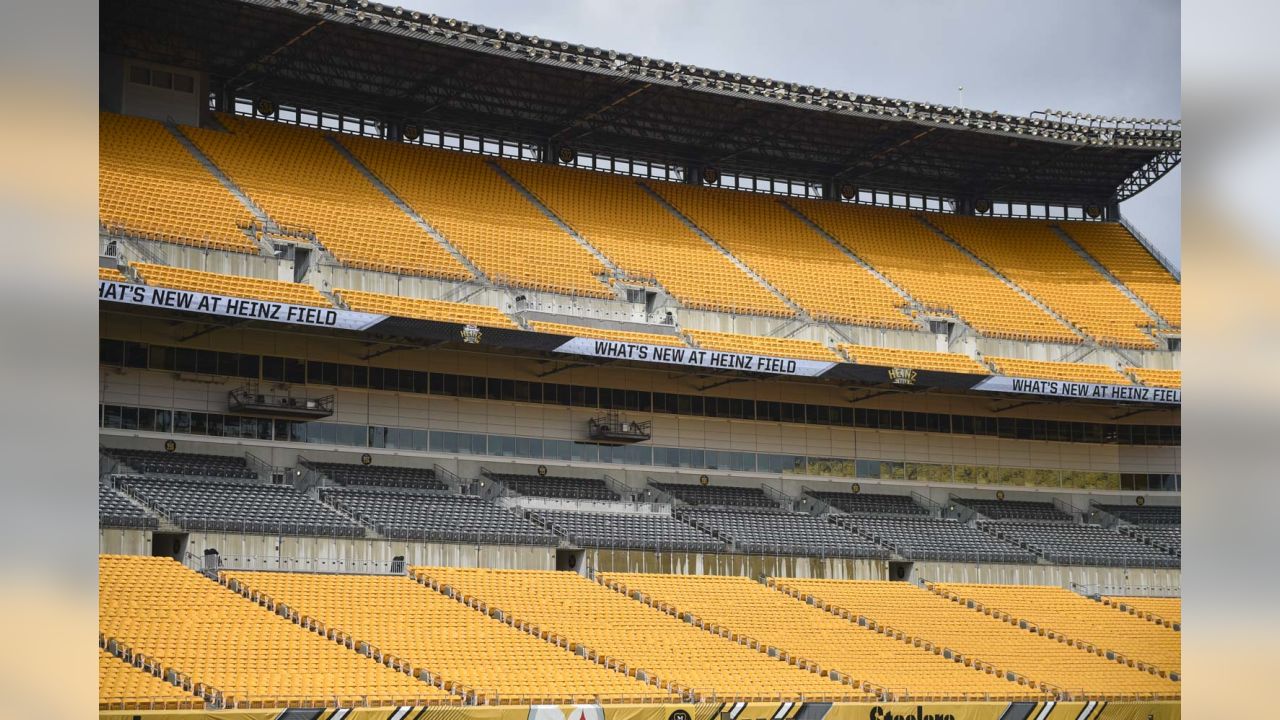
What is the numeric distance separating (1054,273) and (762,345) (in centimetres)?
1323

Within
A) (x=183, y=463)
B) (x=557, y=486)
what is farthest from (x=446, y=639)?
(x=557, y=486)

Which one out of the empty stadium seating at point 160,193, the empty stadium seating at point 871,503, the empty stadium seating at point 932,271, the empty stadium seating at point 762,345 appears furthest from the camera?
the empty stadium seating at point 932,271

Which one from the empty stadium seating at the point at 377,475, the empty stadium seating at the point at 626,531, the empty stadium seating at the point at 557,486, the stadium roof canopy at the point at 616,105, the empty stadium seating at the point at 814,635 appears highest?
the stadium roof canopy at the point at 616,105

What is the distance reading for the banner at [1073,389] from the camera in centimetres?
3656

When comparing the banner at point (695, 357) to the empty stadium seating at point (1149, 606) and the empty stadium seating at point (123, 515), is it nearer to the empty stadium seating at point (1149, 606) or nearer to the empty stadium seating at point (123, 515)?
the empty stadium seating at point (1149, 606)

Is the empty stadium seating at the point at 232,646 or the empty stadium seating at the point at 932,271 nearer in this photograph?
the empty stadium seating at the point at 232,646

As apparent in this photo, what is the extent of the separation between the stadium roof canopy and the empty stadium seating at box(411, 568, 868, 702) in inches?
540

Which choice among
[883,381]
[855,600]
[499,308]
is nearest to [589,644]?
[855,600]

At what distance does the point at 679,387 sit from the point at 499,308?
545 centimetres

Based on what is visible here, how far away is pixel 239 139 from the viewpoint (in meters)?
36.5

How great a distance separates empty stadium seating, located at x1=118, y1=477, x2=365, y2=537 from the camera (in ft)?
87.6

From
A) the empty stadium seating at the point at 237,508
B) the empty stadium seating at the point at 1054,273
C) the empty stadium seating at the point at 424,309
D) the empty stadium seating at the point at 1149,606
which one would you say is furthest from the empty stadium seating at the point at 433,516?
the empty stadium seating at the point at 1054,273

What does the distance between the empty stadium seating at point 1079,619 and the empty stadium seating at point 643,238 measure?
8660 mm
